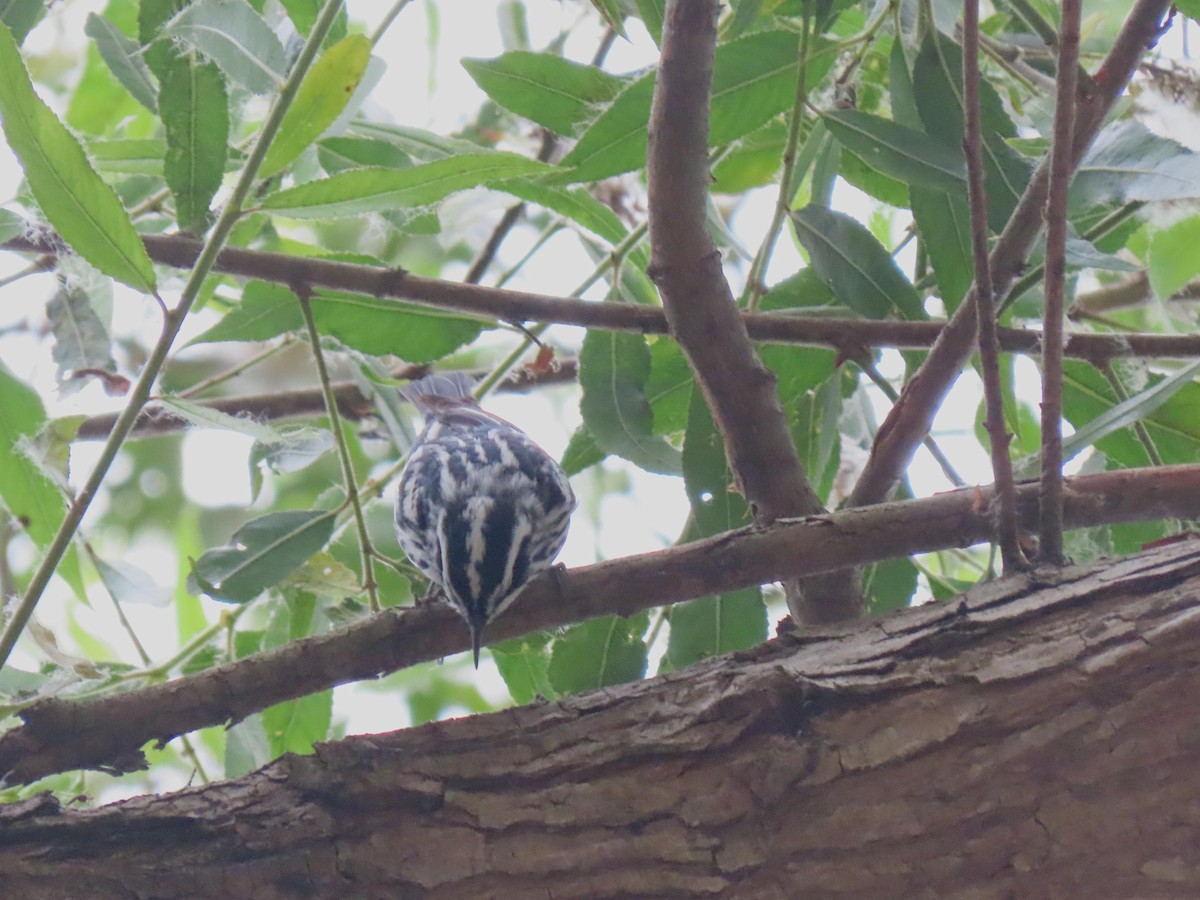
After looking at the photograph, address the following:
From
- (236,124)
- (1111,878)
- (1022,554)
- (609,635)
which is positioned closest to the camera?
(1111,878)

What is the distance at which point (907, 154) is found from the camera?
212 cm

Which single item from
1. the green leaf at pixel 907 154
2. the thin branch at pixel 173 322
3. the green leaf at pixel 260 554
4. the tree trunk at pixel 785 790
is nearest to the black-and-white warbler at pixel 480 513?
the green leaf at pixel 260 554

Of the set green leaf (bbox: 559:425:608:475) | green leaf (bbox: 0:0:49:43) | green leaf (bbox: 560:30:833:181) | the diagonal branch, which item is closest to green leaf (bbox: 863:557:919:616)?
the diagonal branch

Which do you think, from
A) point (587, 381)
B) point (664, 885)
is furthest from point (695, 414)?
point (664, 885)

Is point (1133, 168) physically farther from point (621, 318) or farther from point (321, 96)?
point (321, 96)

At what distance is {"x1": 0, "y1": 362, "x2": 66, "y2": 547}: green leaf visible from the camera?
2.41 meters

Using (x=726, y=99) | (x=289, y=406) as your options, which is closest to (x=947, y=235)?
(x=726, y=99)

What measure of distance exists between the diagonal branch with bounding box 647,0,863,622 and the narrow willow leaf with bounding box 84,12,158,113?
122cm

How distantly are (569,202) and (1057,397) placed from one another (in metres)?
1.22

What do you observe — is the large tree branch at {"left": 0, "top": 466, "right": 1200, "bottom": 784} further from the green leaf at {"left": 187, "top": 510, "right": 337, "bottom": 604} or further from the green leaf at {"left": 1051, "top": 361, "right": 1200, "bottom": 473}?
the green leaf at {"left": 187, "top": 510, "right": 337, "bottom": 604}

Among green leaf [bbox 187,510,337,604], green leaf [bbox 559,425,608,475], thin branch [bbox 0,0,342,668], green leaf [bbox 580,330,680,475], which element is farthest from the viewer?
green leaf [bbox 559,425,608,475]

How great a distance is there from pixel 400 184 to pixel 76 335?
3.77 feet

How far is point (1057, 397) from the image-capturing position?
181 cm

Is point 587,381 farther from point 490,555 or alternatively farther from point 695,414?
point 490,555
